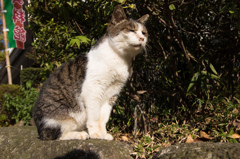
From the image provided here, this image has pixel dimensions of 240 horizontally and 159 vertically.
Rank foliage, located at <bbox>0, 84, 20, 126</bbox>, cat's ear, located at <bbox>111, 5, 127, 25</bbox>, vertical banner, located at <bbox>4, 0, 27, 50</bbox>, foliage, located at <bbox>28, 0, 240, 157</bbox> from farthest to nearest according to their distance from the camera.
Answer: vertical banner, located at <bbox>4, 0, 27, 50</bbox>, foliage, located at <bbox>0, 84, 20, 126</bbox>, foliage, located at <bbox>28, 0, 240, 157</bbox>, cat's ear, located at <bbox>111, 5, 127, 25</bbox>

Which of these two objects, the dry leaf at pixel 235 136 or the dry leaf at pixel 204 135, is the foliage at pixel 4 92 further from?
the dry leaf at pixel 235 136

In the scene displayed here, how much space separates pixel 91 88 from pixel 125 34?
74 centimetres

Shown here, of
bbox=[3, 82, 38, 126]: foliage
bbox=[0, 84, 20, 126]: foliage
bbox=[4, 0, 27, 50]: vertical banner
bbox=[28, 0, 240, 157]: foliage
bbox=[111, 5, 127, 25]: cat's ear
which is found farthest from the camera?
bbox=[4, 0, 27, 50]: vertical banner

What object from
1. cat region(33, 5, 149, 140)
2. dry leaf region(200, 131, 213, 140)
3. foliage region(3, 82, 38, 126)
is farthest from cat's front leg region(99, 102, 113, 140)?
foliage region(3, 82, 38, 126)

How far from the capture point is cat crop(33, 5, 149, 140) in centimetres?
223

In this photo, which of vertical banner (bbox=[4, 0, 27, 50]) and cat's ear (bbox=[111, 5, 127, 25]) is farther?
vertical banner (bbox=[4, 0, 27, 50])

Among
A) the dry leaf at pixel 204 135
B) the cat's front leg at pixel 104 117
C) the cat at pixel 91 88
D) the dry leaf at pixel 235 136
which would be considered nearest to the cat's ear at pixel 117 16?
the cat at pixel 91 88

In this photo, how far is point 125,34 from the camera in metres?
2.29

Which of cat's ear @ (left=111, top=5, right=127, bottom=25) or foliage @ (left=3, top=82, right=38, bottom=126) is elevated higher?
cat's ear @ (left=111, top=5, right=127, bottom=25)

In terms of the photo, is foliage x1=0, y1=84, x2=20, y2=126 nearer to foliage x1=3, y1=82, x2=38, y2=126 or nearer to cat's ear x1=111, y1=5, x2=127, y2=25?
foliage x1=3, y1=82, x2=38, y2=126

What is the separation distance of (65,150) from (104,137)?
1.59 feet

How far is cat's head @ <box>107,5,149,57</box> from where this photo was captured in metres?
2.26

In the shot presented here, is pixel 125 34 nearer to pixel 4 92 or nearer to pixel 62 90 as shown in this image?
pixel 62 90

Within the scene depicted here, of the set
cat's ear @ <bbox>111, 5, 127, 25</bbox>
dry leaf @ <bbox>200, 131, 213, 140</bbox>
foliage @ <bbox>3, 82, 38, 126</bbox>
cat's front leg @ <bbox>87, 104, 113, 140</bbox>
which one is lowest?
foliage @ <bbox>3, 82, 38, 126</bbox>
